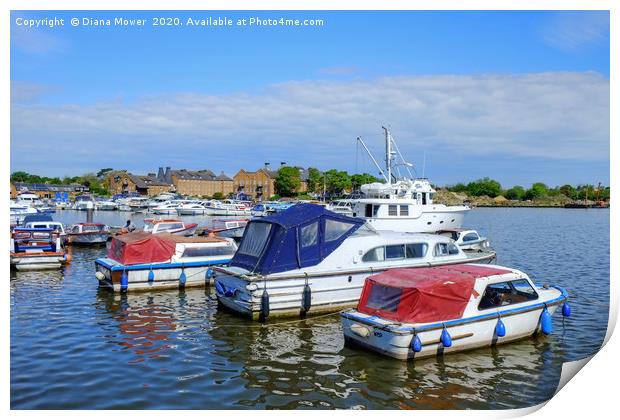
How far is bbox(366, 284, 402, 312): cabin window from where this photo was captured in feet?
47.6

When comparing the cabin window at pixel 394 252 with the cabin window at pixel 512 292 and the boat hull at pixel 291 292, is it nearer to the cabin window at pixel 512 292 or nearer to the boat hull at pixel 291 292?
the boat hull at pixel 291 292

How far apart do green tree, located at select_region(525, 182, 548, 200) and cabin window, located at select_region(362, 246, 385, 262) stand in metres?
186

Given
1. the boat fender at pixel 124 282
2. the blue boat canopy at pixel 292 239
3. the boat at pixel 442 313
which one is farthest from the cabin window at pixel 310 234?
the boat fender at pixel 124 282

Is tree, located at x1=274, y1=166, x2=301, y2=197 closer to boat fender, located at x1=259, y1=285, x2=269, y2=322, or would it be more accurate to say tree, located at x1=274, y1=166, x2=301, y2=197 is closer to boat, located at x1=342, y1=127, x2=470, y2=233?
boat, located at x1=342, y1=127, x2=470, y2=233

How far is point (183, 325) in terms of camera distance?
1769 cm

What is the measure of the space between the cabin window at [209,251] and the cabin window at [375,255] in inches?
305

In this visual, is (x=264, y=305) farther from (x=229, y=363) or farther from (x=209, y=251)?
(x=209, y=251)

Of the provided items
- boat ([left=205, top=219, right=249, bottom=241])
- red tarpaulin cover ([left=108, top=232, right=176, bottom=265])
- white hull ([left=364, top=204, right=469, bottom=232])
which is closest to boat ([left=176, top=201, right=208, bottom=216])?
boat ([left=205, top=219, right=249, bottom=241])

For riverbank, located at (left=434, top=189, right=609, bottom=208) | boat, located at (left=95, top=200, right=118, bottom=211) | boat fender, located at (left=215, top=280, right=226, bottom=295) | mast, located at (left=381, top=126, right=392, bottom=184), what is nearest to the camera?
boat fender, located at (left=215, top=280, right=226, bottom=295)

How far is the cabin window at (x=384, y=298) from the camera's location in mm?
14500

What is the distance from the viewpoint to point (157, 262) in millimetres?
Answer: 23109

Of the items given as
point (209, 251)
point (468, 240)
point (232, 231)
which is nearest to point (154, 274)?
point (209, 251)

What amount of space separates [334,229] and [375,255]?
182cm

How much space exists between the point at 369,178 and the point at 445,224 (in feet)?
371
